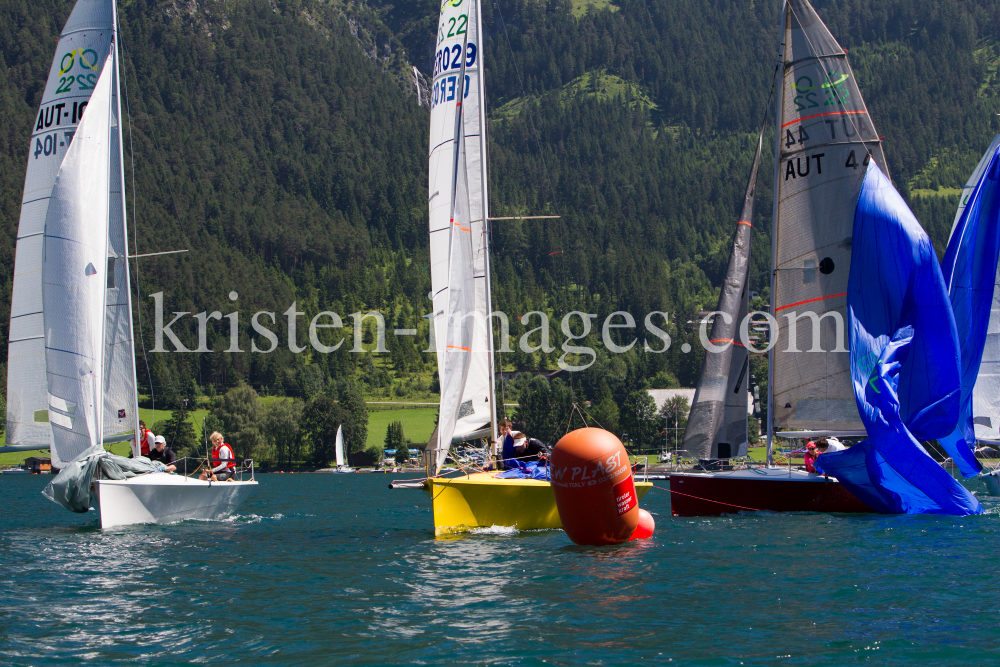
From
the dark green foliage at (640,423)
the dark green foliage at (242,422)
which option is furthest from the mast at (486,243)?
the dark green foliage at (640,423)

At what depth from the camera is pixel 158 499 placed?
24891 mm

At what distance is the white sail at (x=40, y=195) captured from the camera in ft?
85.1

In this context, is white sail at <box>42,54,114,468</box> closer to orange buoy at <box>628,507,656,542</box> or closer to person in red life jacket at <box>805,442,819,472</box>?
orange buoy at <box>628,507,656,542</box>

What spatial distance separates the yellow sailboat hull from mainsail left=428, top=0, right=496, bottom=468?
2.92 ft

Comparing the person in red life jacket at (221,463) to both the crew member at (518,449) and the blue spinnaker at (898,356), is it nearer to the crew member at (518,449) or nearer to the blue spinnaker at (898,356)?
the crew member at (518,449)

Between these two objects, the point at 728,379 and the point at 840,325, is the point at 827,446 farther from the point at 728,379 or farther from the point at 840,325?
the point at 840,325

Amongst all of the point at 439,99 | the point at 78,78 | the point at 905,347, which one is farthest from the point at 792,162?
the point at 78,78

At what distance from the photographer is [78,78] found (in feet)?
88.6

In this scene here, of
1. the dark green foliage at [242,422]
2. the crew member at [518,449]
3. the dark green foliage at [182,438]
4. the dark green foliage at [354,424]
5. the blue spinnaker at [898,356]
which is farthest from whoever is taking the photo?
the dark green foliage at [354,424]

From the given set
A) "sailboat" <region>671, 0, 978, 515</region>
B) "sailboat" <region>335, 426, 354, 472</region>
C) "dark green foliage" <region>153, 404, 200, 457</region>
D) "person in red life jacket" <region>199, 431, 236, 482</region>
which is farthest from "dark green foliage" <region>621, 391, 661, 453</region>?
"person in red life jacket" <region>199, 431, 236, 482</region>

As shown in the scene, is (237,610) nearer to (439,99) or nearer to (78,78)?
(439,99)

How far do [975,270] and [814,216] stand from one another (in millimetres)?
6878

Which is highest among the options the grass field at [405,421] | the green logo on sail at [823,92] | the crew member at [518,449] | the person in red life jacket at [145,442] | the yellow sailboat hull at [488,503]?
the green logo on sail at [823,92]

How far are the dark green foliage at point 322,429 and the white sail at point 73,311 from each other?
10185 centimetres
